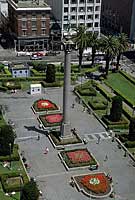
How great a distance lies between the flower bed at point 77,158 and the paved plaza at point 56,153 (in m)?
1.31

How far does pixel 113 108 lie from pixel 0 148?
2840 centimetres

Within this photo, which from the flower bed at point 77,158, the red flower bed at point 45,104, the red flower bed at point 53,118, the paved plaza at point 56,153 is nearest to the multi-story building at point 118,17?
the paved plaza at point 56,153

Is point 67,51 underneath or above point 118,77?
above

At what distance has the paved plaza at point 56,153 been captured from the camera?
78.2 metres

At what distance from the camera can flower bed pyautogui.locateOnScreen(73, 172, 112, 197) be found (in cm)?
7669

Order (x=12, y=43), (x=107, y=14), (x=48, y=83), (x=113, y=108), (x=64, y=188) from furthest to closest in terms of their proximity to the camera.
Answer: (x=107, y=14)
(x=12, y=43)
(x=48, y=83)
(x=113, y=108)
(x=64, y=188)

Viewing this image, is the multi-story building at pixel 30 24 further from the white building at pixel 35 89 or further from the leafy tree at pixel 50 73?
the white building at pixel 35 89

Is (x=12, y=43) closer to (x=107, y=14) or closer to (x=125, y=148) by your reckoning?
(x=107, y=14)

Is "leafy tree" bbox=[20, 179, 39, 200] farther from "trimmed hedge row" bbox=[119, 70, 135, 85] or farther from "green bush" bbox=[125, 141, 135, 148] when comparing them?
"trimmed hedge row" bbox=[119, 70, 135, 85]

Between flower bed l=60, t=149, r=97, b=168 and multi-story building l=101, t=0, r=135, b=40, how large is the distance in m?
85.1

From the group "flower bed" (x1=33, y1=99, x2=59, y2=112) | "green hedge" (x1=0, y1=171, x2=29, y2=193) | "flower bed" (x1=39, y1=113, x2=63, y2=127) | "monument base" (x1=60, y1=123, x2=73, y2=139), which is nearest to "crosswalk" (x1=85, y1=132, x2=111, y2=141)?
"monument base" (x1=60, y1=123, x2=73, y2=139)

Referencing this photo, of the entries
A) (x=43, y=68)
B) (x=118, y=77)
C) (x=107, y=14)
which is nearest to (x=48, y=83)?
(x=43, y=68)

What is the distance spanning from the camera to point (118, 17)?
6831 inches

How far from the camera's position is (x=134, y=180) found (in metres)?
81.9
